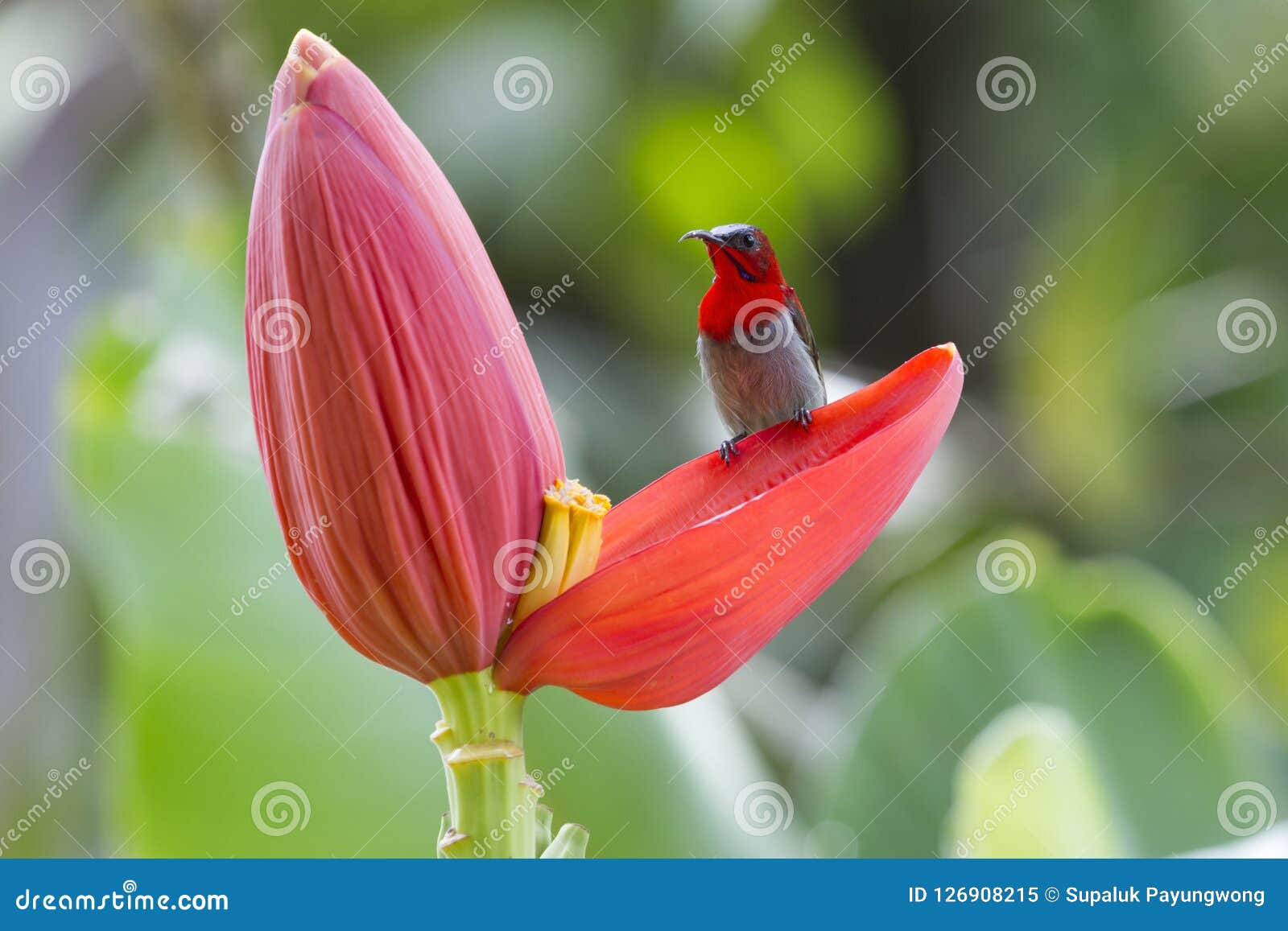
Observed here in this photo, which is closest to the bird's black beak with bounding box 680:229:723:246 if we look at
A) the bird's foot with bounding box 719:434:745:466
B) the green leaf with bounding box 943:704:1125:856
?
the bird's foot with bounding box 719:434:745:466

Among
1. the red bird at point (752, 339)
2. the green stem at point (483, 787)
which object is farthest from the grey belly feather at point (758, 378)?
the green stem at point (483, 787)

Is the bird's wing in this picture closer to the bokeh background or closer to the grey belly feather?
the grey belly feather

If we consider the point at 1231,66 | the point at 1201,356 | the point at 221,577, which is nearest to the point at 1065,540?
the point at 1201,356

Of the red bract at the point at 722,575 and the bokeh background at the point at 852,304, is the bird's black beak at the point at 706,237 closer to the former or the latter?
the red bract at the point at 722,575

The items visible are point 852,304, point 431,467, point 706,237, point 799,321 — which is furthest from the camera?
point 852,304

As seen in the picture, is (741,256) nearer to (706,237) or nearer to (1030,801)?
(706,237)

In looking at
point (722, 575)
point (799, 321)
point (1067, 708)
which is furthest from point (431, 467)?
point (1067, 708)
